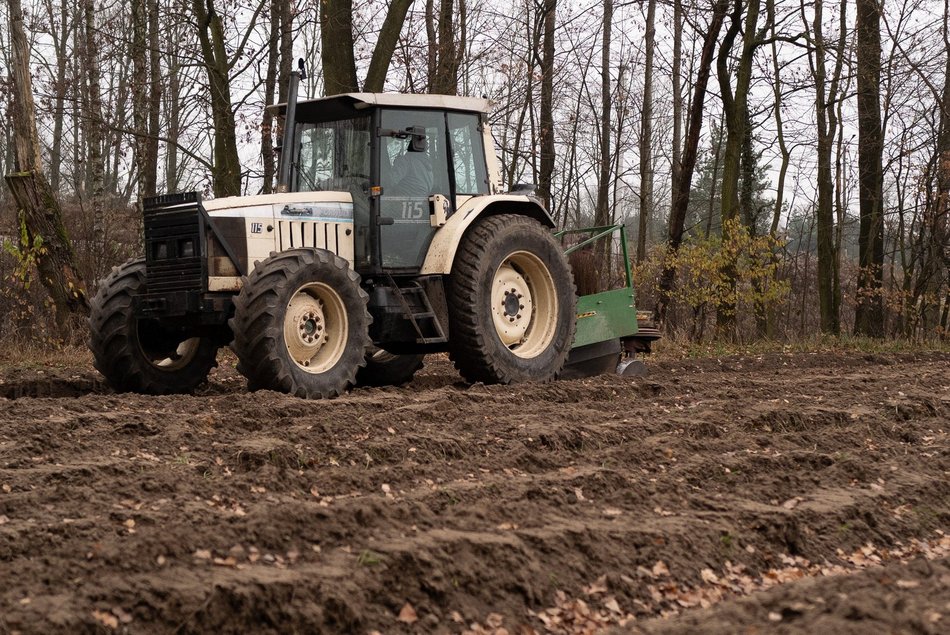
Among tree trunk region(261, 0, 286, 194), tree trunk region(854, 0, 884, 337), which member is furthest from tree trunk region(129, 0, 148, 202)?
tree trunk region(854, 0, 884, 337)

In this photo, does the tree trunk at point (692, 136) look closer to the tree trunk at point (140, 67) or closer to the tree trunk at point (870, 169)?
the tree trunk at point (870, 169)

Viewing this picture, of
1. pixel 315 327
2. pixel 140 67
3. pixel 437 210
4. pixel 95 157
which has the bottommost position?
pixel 315 327

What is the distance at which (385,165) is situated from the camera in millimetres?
8875

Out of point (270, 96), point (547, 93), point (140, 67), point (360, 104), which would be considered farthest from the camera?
point (547, 93)

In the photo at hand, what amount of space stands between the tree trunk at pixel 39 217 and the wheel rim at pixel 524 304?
17.3 feet

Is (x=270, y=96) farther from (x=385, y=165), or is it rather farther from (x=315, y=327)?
(x=315, y=327)

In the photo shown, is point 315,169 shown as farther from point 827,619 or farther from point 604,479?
point 827,619

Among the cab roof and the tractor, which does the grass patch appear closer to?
the tractor

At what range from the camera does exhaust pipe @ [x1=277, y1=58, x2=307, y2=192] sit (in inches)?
340

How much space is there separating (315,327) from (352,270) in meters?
0.55

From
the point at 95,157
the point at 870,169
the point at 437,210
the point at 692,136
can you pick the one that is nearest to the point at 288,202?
the point at 437,210

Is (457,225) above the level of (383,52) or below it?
below

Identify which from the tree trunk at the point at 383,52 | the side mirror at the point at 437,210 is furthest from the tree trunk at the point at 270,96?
the side mirror at the point at 437,210

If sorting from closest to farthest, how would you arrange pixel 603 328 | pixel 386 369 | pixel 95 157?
pixel 386 369, pixel 603 328, pixel 95 157
